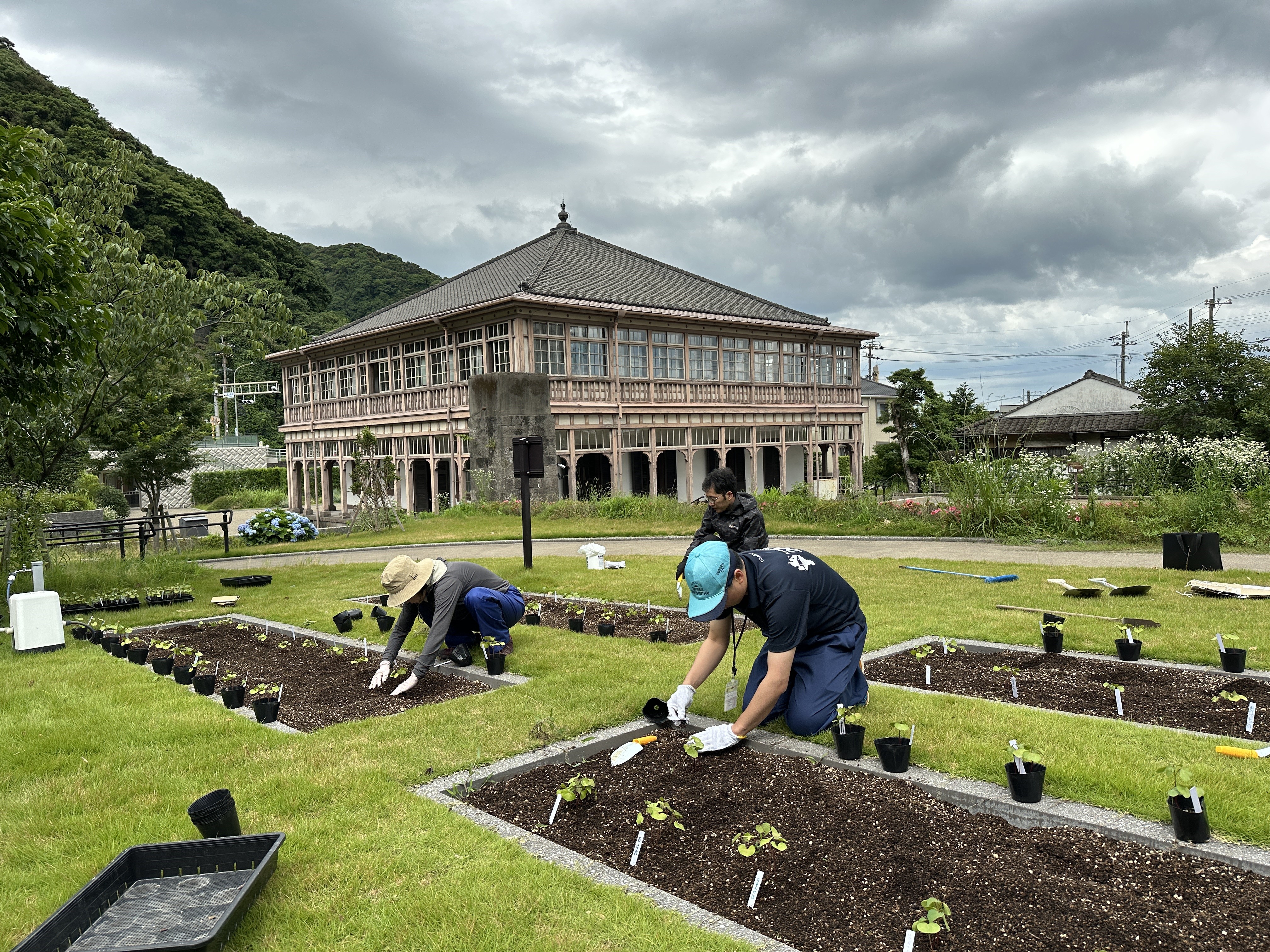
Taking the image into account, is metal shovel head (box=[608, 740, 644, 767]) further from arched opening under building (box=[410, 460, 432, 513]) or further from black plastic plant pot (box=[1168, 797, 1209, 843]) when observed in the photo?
arched opening under building (box=[410, 460, 432, 513])

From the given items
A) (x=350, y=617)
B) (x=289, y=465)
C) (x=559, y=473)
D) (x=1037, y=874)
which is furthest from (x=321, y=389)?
(x=1037, y=874)

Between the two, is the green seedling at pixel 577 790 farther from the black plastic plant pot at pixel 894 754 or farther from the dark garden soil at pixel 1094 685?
the dark garden soil at pixel 1094 685

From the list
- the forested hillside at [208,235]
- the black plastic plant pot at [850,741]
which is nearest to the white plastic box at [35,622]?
the black plastic plant pot at [850,741]

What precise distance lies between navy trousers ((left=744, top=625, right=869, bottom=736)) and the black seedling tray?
9.50 metres

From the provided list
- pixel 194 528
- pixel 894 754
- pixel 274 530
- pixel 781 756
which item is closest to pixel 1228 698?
pixel 894 754

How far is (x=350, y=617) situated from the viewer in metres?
8.31

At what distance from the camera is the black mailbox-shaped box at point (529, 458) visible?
1119 cm

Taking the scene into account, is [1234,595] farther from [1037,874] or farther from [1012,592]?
[1037,874]

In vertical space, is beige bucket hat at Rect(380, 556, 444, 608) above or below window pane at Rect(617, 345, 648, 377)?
below

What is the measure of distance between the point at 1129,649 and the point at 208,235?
184ft

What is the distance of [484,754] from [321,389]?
93.1 ft

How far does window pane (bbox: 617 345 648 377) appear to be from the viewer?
24641 mm

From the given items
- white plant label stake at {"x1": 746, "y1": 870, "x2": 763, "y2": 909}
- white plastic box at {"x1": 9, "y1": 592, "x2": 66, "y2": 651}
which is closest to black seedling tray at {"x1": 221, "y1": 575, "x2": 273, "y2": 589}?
white plastic box at {"x1": 9, "y1": 592, "x2": 66, "y2": 651}

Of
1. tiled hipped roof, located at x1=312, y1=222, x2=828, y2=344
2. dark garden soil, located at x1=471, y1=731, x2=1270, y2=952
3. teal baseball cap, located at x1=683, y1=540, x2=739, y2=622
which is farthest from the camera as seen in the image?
tiled hipped roof, located at x1=312, y1=222, x2=828, y2=344
